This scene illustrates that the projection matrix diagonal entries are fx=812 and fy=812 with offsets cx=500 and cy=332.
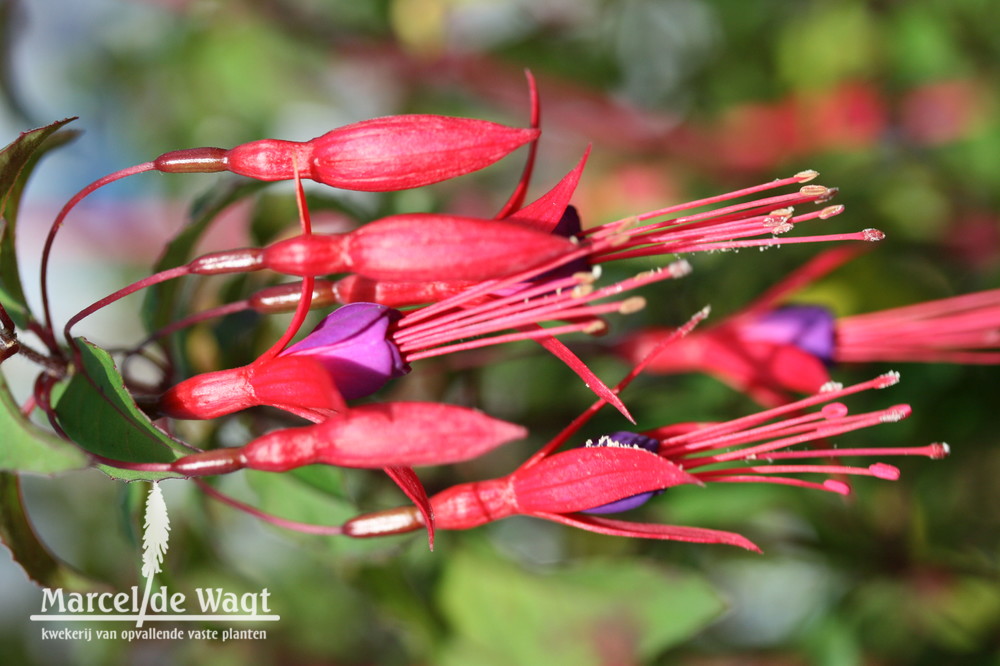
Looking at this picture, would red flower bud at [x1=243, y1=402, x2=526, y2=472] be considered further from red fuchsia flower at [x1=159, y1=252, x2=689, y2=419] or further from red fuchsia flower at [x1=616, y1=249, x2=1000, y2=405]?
red fuchsia flower at [x1=616, y1=249, x2=1000, y2=405]

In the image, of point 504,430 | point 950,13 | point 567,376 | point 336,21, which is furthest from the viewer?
point 336,21

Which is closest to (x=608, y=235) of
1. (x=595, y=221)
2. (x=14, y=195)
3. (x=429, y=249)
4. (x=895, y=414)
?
(x=429, y=249)

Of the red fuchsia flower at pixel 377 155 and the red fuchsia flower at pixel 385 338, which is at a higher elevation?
the red fuchsia flower at pixel 377 155

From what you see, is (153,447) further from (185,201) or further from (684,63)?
(684,63)

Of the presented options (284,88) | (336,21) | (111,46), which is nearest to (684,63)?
(336,21)

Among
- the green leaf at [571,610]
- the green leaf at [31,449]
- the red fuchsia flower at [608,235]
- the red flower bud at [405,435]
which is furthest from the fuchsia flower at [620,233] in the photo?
the green leaf at [571,610]

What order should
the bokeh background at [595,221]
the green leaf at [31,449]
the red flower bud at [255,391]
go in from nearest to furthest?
the green leaf at [31,449], the red flower bud at [255,391], the bokeh background at [595,221]

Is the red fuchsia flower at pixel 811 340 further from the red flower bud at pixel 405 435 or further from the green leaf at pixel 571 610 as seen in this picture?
Result: the red flower bud at pixel 405 435

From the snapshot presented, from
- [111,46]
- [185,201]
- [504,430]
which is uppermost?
[111,46]
